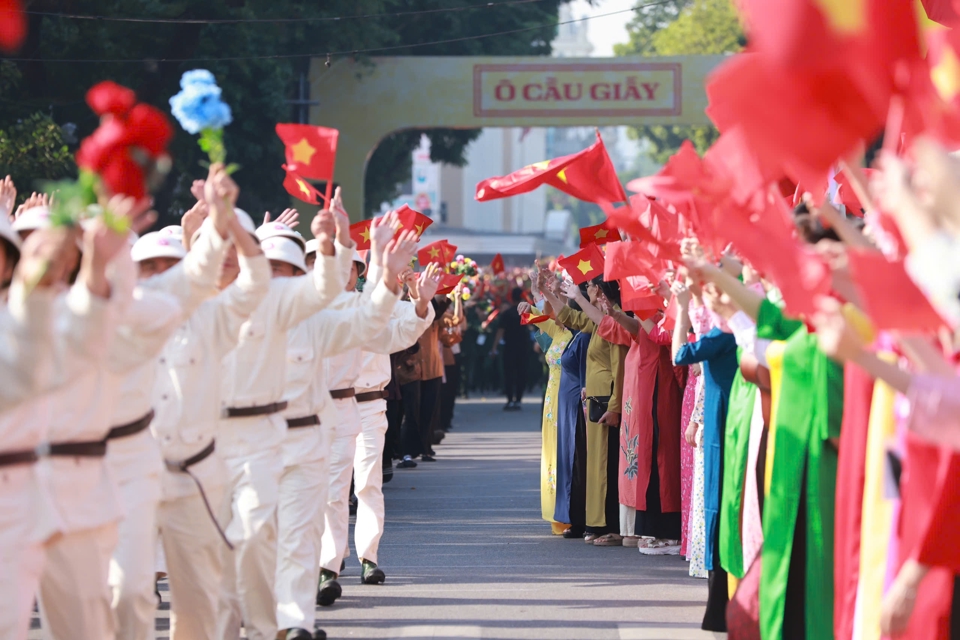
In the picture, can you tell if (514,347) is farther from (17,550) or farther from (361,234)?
(17,550)

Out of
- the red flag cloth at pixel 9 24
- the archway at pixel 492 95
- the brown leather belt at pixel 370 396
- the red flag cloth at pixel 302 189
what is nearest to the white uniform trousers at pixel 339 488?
the brown leather belt at pixel 370 396

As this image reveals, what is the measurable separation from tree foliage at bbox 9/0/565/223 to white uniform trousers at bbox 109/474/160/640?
1299 cm

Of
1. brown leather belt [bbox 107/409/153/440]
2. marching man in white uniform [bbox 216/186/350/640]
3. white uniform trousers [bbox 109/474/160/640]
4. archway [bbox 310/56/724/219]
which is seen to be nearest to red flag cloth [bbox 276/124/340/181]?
marching man in white uniform [bbox 216/186/350/640]

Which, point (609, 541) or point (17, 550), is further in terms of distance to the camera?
point (609, 541)

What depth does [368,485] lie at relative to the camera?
9.06m

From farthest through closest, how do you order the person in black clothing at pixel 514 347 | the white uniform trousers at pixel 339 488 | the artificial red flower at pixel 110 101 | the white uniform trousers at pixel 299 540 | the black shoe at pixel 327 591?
the person in black clothing at pixel 514 347
the white uniform trousers at pixel 339 488
the black shoe at pixel 327 591
the white uniform trousers at pixel 299 540
the artificial red flower at pixel 110 101

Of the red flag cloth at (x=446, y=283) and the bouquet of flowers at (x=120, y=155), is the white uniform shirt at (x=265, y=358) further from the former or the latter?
the red flag cloth at (x=446, y=283)

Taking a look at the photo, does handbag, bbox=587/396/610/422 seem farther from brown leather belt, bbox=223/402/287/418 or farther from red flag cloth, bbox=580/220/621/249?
brown leather belt, bbox=223/402/287/418

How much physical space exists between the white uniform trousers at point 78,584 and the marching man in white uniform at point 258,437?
1321 mm

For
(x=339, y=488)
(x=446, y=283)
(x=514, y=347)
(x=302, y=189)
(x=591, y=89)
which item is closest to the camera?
(x=302, y=189)

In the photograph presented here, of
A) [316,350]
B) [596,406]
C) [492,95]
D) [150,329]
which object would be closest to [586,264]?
[596,406]

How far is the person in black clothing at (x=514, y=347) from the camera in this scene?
24703mm

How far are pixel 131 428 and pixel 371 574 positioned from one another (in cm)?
379

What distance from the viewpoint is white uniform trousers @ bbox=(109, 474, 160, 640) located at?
18.1ft
